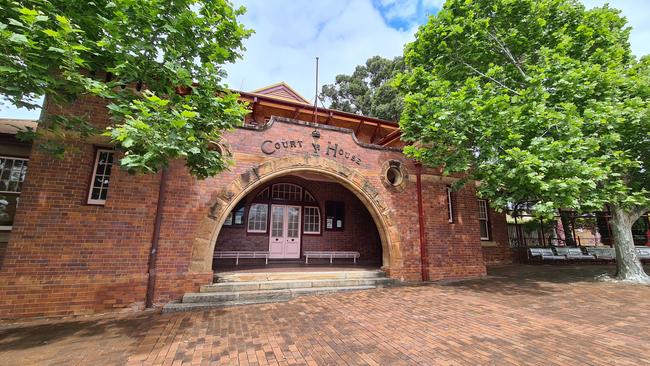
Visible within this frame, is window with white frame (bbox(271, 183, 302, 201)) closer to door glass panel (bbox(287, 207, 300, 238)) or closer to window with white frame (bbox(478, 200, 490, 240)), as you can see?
door glass panel (bbox(287, 207, 300, 238))

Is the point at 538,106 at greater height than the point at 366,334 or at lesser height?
greater

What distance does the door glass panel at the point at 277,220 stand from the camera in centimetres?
1054

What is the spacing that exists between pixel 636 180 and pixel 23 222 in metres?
17.2

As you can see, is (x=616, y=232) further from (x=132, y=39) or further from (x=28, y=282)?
(x=28, y=282)

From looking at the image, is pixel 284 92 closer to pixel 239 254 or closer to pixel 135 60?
pixel 239 254

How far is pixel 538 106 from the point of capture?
234 inches

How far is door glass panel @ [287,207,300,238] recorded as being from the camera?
10.7m

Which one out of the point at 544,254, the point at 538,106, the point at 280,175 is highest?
the point at 538,106

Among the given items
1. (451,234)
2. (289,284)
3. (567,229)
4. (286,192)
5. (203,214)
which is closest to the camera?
(203,214)

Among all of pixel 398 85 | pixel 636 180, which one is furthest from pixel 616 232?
pixel 398 85

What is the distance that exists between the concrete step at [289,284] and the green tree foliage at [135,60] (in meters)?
2.96

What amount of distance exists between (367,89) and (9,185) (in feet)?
79.1

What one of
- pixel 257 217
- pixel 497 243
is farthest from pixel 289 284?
pixel 497 243

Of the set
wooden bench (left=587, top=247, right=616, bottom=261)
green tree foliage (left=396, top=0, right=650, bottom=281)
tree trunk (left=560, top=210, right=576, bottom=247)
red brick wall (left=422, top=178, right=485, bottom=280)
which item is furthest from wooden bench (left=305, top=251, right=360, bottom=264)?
wooden bench (left=587, top=247, right=616, bottom=261)
